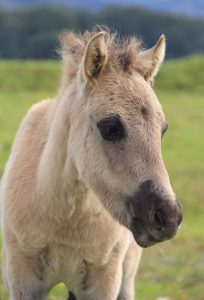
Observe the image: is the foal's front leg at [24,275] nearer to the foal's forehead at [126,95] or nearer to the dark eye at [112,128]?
the dark eye at [112,128]

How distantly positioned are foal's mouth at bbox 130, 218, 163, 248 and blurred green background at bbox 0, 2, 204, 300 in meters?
0.40

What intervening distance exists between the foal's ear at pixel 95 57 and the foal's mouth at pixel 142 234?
45.1 inches

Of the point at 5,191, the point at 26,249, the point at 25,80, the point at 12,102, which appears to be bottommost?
the point at 26,249

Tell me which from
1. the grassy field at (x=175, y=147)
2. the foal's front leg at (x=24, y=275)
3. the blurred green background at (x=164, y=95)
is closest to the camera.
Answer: the foal's front leg at (x=24, y=275)

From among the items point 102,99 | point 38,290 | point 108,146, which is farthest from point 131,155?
point 38,290

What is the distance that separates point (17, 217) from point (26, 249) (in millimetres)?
292

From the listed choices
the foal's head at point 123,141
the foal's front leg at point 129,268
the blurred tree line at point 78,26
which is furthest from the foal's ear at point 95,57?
the blurred tree line at point 78,26

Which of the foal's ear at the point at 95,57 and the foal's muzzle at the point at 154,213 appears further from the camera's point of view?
the foal's ear at the point at 95,57

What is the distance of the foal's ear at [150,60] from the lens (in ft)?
10.4

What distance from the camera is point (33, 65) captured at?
2206 centimetres

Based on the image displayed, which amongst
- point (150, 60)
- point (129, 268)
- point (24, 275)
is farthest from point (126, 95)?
point (129, 268)

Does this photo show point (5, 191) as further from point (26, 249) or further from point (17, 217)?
point (26, 249)

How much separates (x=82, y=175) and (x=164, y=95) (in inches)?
714

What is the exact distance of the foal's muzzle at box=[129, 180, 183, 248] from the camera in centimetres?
245
